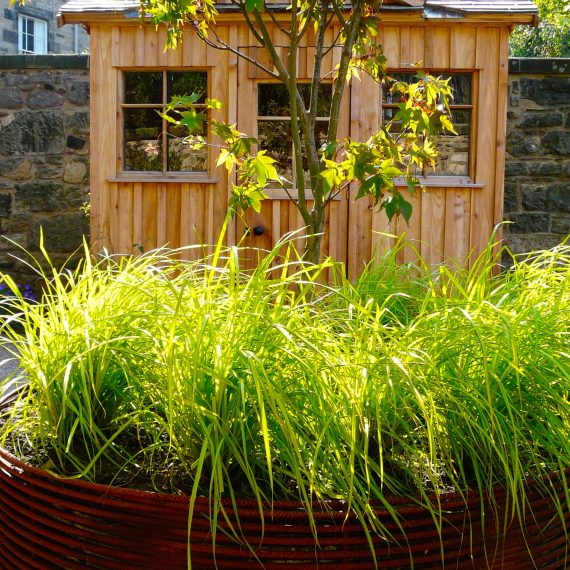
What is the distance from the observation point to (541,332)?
222 centimetres

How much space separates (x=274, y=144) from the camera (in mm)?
6906

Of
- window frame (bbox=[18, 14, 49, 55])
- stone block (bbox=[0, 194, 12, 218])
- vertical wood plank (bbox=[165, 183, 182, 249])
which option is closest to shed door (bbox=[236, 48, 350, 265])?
vertical wood plank (bbox=[165, 183, 182, 249])

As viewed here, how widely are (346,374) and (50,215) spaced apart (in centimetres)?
737

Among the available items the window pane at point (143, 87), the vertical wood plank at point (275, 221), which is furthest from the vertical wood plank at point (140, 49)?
the vertical wood plank at point (275, 221)

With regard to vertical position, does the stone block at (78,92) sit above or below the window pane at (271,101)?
above

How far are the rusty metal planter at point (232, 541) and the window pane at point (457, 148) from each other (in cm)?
A: 524

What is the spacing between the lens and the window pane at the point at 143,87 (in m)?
6.96

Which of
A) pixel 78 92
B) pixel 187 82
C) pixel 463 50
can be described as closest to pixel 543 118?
pixel 463 50

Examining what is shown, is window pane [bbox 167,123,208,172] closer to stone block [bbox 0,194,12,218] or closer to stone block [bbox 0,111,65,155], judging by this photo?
stone block [bbox 0,111,65,155]

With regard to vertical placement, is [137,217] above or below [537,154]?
below

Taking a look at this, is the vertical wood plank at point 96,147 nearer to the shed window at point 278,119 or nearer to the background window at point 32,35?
the shed window at point 278,119

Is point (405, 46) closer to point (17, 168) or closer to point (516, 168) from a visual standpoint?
point (516, 168)

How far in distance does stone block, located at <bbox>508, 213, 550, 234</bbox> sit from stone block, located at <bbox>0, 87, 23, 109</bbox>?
5068mm

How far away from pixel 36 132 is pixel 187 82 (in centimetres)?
257
